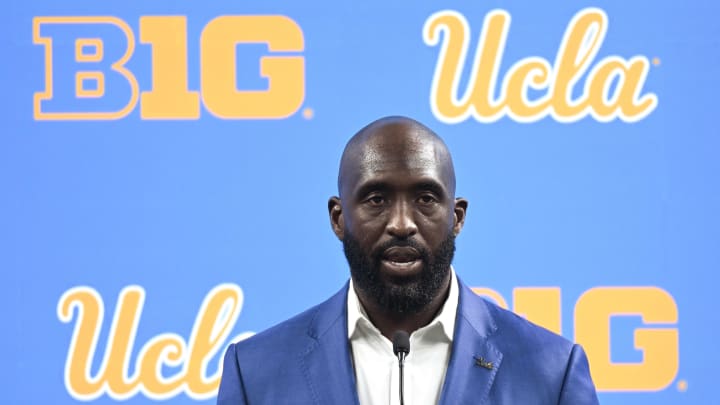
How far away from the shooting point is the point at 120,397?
12.8 feet

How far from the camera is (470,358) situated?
2254 mm

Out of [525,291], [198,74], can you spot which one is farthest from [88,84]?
[525,291]

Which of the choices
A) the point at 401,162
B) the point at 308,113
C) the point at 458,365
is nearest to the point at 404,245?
the point at 401,162

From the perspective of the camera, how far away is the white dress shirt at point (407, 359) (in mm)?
2244

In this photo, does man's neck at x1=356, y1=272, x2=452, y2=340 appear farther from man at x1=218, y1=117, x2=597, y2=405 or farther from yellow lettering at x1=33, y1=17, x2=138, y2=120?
yellow lettering at x1=33, y1=17, x2=138, y2=120

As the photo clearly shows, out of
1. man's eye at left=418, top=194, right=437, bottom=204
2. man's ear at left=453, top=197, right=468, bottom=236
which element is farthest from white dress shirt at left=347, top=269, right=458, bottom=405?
man's eye at left=418, top=194, right=437, bottom=204

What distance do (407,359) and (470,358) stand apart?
0.42ft

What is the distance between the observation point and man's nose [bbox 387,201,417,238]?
217cm

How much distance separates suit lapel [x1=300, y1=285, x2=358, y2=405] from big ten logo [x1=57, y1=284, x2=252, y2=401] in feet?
5.09

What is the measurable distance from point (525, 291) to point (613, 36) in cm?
95

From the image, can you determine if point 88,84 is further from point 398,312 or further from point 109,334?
point 398,312

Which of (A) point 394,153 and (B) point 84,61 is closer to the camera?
(A) point 394,153

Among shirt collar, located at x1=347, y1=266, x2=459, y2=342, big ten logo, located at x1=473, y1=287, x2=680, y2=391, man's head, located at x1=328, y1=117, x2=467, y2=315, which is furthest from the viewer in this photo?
big ten logo, located at x1=473, y1=287, x2=680, y2=391

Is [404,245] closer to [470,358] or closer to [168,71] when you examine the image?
[470,358]
